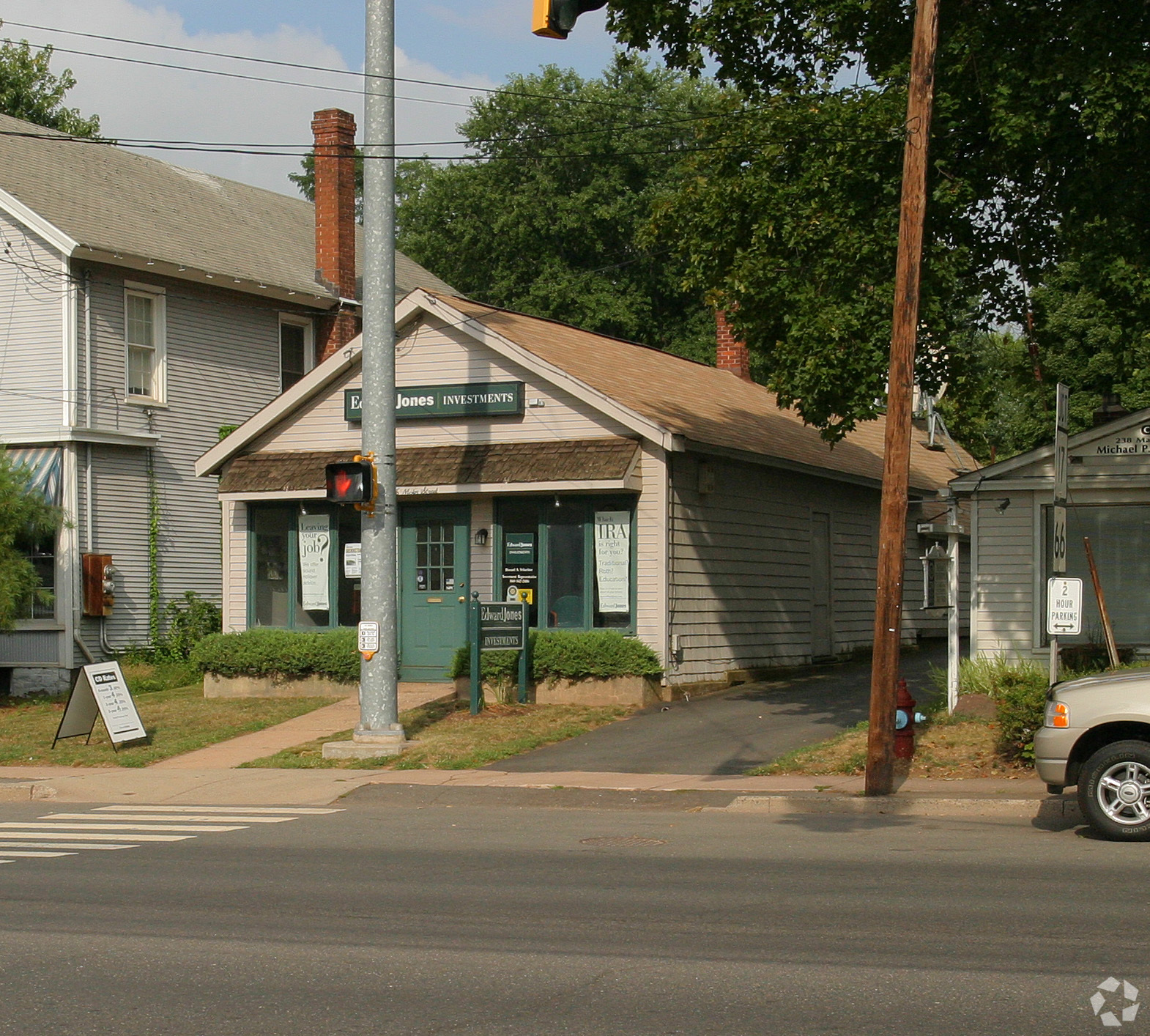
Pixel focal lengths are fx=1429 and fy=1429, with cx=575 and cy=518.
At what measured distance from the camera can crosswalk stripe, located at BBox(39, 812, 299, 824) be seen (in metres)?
12.9

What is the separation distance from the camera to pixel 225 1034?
5.89 metres

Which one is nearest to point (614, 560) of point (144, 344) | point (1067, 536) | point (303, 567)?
point (303, 567)

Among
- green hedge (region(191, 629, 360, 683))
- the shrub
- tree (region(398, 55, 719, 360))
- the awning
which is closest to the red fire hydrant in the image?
the shrub

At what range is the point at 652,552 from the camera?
19500 mm

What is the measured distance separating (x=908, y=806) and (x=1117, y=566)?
6.27 metres

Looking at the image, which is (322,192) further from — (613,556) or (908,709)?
(908,709)

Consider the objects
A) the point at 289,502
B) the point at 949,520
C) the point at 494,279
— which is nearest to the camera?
the point at 949,520

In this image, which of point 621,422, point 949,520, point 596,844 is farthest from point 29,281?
point 596,844

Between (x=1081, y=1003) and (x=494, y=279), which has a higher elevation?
(x=494, y=279)

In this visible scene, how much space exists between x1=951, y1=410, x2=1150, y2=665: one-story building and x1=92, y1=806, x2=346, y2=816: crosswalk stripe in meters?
8.63

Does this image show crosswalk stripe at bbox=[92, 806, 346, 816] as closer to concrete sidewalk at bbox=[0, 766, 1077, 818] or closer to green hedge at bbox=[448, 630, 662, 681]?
concrete sidewalk at bbox=[0, 766, 1077, 818]

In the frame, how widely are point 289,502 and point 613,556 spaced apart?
549cm

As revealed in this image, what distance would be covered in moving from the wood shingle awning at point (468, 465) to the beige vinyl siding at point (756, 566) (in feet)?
3.71

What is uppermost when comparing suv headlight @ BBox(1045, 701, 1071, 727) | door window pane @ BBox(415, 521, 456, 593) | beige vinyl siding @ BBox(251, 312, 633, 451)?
beige vinyl siding @ BBox(251, 312, 633, 451)
